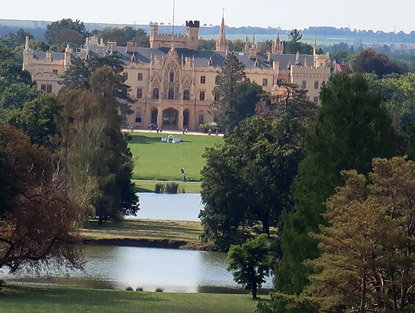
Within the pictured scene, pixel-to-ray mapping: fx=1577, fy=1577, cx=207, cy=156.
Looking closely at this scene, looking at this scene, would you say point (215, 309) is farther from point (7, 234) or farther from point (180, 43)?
point (180, 43)

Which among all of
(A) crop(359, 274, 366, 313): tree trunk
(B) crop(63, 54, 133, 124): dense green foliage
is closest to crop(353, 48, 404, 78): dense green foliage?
(B) crop(63, 54, 133, 124): dense green foliage

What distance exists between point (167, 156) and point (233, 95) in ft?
86.5

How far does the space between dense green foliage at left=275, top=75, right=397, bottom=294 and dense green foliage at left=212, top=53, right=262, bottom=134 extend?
281ft

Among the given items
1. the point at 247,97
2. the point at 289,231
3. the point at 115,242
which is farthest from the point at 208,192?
the point at 247,97

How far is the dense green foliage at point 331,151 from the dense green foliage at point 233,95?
85605 mm

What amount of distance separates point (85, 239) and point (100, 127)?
24.9 feet

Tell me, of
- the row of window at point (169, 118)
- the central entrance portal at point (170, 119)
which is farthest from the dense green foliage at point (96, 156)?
the row of window at point (169, 118)

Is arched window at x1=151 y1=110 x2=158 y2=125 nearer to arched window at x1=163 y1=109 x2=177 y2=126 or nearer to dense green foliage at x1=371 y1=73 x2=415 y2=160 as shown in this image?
arched window at x1=163 y1=109 x2=177 y2=126

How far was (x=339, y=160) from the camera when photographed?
36.1 m

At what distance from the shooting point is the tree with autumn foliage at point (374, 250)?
29.0 metres

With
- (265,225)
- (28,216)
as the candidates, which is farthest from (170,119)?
(28,216)

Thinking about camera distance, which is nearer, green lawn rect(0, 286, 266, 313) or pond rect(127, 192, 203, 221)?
green lawn rect(0, 286, 266, 313)

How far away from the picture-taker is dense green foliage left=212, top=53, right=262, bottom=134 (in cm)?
12738

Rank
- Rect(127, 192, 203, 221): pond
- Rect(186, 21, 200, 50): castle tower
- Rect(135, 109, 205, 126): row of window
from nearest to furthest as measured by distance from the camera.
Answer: Rect(127, 192, 203, 221): pond, Rect(135, 109, 205, 126): row of window, Rect(186, 21, 200, 50): castle tower
